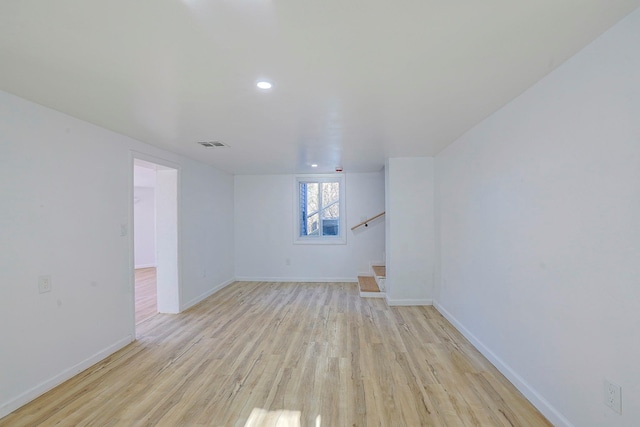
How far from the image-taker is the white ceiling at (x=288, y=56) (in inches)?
48.3

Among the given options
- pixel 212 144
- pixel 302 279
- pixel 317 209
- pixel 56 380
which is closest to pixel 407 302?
pixel 302 279

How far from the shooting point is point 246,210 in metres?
6.21

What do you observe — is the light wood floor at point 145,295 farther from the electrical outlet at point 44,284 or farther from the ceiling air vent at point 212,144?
the ceiling air vent at point 212,144

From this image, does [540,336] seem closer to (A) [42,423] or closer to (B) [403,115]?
(B) [403,115]

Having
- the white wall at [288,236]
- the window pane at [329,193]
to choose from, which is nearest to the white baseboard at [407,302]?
the white wall at [288,236]

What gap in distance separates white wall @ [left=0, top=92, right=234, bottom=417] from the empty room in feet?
0.05

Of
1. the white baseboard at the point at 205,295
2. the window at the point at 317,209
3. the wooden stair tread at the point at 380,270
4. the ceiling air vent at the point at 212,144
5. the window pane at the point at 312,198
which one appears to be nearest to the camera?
the ceiling air vent at the point at 212,144

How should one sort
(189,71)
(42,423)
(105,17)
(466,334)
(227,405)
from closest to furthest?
(105,17) → (189,71) → (42,423) → (227,405) → (466,334)

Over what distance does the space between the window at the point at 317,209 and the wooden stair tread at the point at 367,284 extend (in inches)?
40.1

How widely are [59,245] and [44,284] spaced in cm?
32

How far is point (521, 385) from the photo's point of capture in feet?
7.14

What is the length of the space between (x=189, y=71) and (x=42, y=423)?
2.47m

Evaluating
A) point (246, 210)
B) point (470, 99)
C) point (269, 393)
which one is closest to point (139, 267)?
point (246, 210)

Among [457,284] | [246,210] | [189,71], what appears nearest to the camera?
[189,71]
